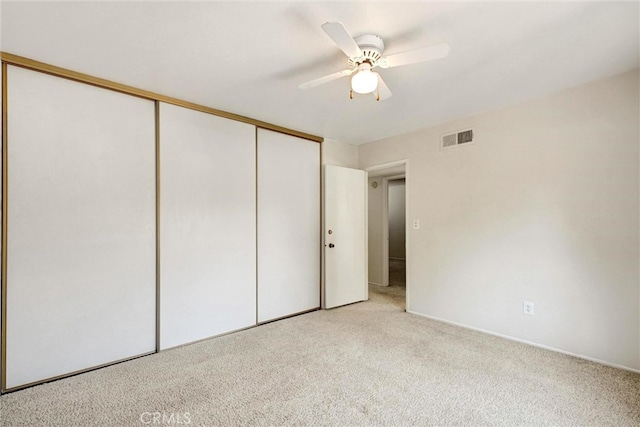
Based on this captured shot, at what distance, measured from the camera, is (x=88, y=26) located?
184 centimetres

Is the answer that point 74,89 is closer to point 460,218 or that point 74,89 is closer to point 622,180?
point 460,218

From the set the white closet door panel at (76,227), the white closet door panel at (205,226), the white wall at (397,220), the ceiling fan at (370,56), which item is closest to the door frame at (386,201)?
the white closet door panel at (205,226)

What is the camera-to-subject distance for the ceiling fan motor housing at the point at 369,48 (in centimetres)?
192

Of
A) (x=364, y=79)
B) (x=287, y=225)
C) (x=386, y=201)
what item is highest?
(x=364, y=79)

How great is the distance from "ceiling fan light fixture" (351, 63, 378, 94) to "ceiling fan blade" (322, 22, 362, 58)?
5.3 inches

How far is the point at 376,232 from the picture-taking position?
560cm

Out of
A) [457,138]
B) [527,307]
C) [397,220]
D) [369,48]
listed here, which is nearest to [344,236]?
[457,138]

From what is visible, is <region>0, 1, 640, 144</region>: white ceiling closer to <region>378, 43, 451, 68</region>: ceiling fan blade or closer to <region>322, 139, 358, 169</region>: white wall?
<region>378, 43, 451, 68</region>: ceiling fan blade

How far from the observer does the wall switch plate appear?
9.66 ft

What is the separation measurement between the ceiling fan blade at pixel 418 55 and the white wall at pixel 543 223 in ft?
5.92

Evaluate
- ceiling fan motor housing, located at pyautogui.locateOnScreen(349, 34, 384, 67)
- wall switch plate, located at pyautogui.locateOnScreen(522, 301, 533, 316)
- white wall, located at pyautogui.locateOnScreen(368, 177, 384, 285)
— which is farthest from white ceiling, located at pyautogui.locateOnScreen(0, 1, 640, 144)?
white wall, located at pyautogui.locateOnScreen(368, 177, 384, 285)

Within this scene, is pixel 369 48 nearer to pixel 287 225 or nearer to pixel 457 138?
pixel 457 138

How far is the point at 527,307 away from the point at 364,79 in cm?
266

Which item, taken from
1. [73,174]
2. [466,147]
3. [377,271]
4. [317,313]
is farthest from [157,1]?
[377,271]
